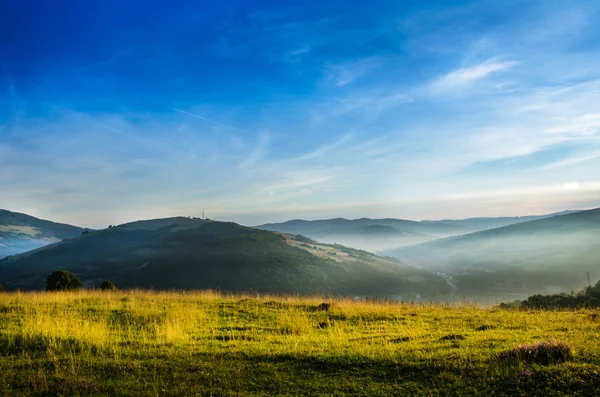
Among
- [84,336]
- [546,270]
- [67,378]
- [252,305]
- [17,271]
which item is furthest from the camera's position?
[546,270]

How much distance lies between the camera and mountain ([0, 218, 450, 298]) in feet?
455

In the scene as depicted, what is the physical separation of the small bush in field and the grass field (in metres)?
0.21

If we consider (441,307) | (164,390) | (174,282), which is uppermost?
(164,390)

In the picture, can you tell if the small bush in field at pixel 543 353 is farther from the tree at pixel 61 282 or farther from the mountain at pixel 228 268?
the mountain at pixel 228 268

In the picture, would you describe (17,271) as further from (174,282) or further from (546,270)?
(546,270)

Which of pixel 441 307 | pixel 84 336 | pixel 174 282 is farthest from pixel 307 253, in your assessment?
pixel 84 336

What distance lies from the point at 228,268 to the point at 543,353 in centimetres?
14873

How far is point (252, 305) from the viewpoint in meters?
22.5

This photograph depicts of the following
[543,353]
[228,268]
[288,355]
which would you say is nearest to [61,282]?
[288,355]

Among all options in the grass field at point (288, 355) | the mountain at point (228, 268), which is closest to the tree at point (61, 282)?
the grass field at point (288, 355)

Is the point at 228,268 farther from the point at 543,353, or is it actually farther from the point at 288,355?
the point at 543,353

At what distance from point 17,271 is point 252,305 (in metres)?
168

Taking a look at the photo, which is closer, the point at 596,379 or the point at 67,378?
the point at 596,379

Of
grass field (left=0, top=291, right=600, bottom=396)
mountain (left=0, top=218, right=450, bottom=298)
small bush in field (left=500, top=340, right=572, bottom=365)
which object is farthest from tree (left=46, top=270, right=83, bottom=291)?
mountain (left=0, top=218, right=450, bottom=298)
